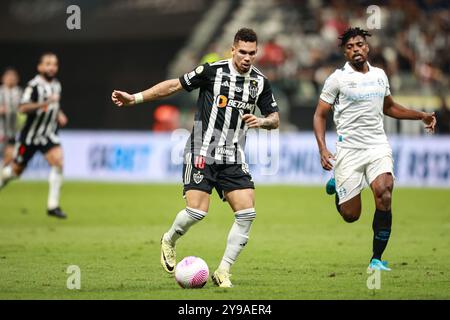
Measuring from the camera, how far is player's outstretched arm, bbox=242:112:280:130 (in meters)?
8.83

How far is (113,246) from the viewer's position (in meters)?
12.5

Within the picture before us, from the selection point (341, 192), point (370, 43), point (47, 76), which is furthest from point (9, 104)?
point (341, 192)

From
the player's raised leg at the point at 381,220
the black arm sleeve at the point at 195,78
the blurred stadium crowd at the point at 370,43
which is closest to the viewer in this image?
the black arm sleeve at the point at 195,78

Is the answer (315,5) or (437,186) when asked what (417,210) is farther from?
(315,5)

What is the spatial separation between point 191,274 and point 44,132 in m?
8.26

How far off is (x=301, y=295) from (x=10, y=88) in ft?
57.6

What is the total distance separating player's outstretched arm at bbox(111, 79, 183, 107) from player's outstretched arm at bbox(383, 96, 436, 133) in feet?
8.45

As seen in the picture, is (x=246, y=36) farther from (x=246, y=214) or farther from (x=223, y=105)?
(x=246, y=214)

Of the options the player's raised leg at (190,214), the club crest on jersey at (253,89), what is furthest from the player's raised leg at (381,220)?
the player's raised leg at (190,214)

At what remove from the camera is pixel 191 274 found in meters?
8.78

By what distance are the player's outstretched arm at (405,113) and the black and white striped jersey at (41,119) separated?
24.9ft

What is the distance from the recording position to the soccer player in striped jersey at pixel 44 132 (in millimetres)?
16203

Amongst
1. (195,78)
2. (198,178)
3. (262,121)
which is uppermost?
(195,78)

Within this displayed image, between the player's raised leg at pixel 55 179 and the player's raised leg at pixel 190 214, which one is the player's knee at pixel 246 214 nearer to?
the player's raised leg at pixel 190 214
